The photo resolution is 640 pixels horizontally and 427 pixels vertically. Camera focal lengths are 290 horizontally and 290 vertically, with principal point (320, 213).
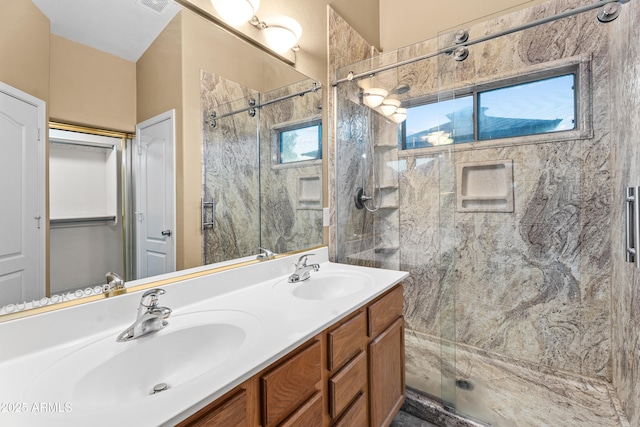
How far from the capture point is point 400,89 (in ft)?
7.63

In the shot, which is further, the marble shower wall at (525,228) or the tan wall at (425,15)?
the tan wall at (425,15)

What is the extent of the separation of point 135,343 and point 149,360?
6 cm

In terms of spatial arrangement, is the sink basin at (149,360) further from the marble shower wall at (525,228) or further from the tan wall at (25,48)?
the marble shower wall at (525,228)

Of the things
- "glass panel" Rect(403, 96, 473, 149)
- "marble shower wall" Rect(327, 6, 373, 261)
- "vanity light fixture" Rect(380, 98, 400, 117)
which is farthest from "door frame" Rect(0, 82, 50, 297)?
"glass panel" Rect(403, 96, 473, 149)

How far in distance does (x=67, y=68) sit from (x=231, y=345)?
97 centimetres

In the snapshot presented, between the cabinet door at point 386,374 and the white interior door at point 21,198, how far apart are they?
1.21m

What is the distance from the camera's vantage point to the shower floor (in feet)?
5.36

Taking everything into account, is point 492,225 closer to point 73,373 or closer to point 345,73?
point 345,73

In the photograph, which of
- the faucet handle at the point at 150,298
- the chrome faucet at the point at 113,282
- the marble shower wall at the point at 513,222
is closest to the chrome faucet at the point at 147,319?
the faucet handle at the point at 150,298

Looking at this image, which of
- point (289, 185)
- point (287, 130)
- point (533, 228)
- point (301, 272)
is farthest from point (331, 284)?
point (533, 228)

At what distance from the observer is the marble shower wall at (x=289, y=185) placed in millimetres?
1575

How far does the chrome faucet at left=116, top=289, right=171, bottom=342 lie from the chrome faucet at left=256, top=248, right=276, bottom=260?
607mm

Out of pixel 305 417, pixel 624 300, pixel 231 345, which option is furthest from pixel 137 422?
pixel 624 300

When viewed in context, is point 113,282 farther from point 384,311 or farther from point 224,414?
point 384,311
